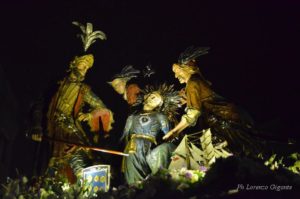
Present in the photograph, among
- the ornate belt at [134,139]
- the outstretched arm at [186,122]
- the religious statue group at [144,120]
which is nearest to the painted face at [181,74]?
the religious statue group at [144,120]

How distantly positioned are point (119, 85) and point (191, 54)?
6.00 feet

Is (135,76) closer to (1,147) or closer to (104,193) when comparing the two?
(104,193)

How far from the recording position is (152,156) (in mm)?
10789

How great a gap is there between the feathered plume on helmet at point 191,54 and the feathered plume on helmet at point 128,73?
1.13 m

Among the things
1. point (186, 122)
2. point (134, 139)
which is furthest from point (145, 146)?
point (186, 122)

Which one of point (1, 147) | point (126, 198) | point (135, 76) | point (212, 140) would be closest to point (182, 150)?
point (212, 140)

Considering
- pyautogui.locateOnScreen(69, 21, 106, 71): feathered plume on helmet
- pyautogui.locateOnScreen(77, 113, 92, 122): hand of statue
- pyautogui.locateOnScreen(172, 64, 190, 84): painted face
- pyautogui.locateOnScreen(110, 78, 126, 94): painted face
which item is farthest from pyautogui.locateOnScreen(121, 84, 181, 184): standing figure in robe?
pyautogui.locateOnScreen(69, 21, 106, 71): feathered plume on helmet

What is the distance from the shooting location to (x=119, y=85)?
12.8 m

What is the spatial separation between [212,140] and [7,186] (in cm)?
392

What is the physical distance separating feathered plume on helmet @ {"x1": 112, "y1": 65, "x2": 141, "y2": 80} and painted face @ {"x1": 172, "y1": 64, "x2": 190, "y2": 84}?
1059 mm

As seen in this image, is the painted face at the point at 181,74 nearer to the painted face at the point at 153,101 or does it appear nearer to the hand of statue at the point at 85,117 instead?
the painted face at the point at 153,101

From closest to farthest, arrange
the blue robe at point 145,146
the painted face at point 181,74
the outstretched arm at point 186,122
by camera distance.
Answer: the blue robe at point 145,146
the outstretched arm at point 186,122
the painted face at point 181,74

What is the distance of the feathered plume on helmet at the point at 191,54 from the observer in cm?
1230

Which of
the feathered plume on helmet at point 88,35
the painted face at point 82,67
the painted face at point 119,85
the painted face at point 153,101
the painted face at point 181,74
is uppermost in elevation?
the feathered plume on helmet at point 88,35
